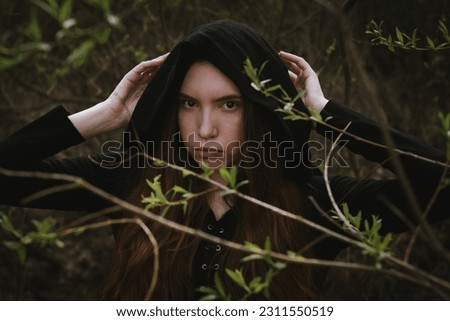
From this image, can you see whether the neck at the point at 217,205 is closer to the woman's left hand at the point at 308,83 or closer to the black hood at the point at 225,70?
the black hood at the point at 225,70

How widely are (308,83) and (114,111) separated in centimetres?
86

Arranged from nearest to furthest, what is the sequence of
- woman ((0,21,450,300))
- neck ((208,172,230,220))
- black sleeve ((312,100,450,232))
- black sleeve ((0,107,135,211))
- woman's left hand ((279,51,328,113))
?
black sleeve ((312,100,450,232)), woman ((0,21,450,300)), woman's left hand ((279,51,328,113)), black sleeve ((0,107,135,211)), neck ((208,172,230,220))

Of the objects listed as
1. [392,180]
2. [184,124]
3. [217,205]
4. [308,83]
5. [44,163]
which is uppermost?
[308,83]

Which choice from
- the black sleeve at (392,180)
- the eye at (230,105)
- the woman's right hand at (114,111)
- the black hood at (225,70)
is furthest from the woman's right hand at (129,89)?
the black sleeve at (392,180)

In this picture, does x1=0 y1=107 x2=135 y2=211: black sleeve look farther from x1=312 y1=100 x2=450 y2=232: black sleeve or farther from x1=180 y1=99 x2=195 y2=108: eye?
x1=312 y1=100 x2=450 y2=232: black sleeve

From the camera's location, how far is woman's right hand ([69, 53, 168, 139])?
2645mm

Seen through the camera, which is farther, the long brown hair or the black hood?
the long brown hair

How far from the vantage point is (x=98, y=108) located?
2.64 metres

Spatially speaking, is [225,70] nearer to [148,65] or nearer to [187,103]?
[187,103]

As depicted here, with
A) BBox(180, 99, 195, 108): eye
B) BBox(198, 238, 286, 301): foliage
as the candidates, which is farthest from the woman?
BBox(198, 238, 286, 301): foliage

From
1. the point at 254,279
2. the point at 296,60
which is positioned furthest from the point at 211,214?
the point at 254,279

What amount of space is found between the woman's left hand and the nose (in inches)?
16.4

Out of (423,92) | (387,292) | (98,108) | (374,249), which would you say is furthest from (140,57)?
(374,249)

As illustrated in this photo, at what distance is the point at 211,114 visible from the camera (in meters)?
2.36
